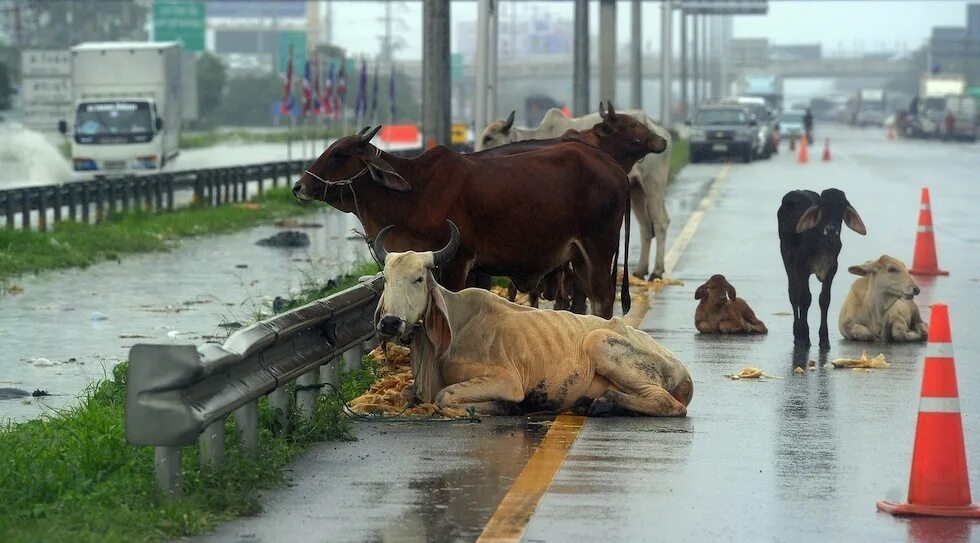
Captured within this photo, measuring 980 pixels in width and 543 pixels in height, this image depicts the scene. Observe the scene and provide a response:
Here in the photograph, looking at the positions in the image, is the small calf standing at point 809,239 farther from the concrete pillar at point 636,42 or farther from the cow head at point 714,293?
the concrete pillar at point 636,42

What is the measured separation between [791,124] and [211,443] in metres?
77.6

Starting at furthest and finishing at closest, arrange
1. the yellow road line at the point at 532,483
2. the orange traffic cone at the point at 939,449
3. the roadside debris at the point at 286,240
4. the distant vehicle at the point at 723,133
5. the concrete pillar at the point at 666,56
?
the concrete pillar at the point at 666,56, the distant vehicle at the point at 723,133, the roadside debris at the point at 286,240, the orange traffic cone at the point at 939,449, the yellow road line at the point at 532,483

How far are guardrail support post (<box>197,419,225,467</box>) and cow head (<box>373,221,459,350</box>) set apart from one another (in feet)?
5.43

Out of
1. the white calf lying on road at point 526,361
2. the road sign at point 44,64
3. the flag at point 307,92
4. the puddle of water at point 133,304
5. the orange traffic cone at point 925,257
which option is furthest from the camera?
the road sign at point 44,64

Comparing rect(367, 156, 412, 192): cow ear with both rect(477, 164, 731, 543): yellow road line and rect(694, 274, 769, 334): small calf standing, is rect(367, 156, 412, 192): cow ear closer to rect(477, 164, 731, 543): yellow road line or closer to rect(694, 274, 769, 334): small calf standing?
rect(477, 164, 731, 543): yellow road line

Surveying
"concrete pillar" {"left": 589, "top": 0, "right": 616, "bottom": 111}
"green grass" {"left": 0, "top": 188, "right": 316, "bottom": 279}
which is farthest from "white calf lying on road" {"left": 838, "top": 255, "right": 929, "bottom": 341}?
"concrete pillar" {"left": 589, "top": 0, "right": 616, "bottom": 111}

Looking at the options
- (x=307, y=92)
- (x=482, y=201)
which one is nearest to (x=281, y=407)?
(x=482, y=201)

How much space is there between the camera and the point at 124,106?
48.6 m

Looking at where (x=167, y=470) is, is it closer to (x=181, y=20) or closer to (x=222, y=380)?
(x=222, y=380)

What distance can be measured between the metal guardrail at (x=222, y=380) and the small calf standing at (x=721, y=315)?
4887 millimetres

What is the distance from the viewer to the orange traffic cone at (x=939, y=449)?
27.5 feet

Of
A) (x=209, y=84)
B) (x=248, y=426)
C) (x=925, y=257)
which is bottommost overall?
(x=925, y=257)

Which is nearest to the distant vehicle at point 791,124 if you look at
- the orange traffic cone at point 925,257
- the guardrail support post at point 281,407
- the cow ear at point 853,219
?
the orange traffic cone at point 925,257

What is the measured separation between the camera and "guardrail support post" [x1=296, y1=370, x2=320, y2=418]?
1035 centimetres
